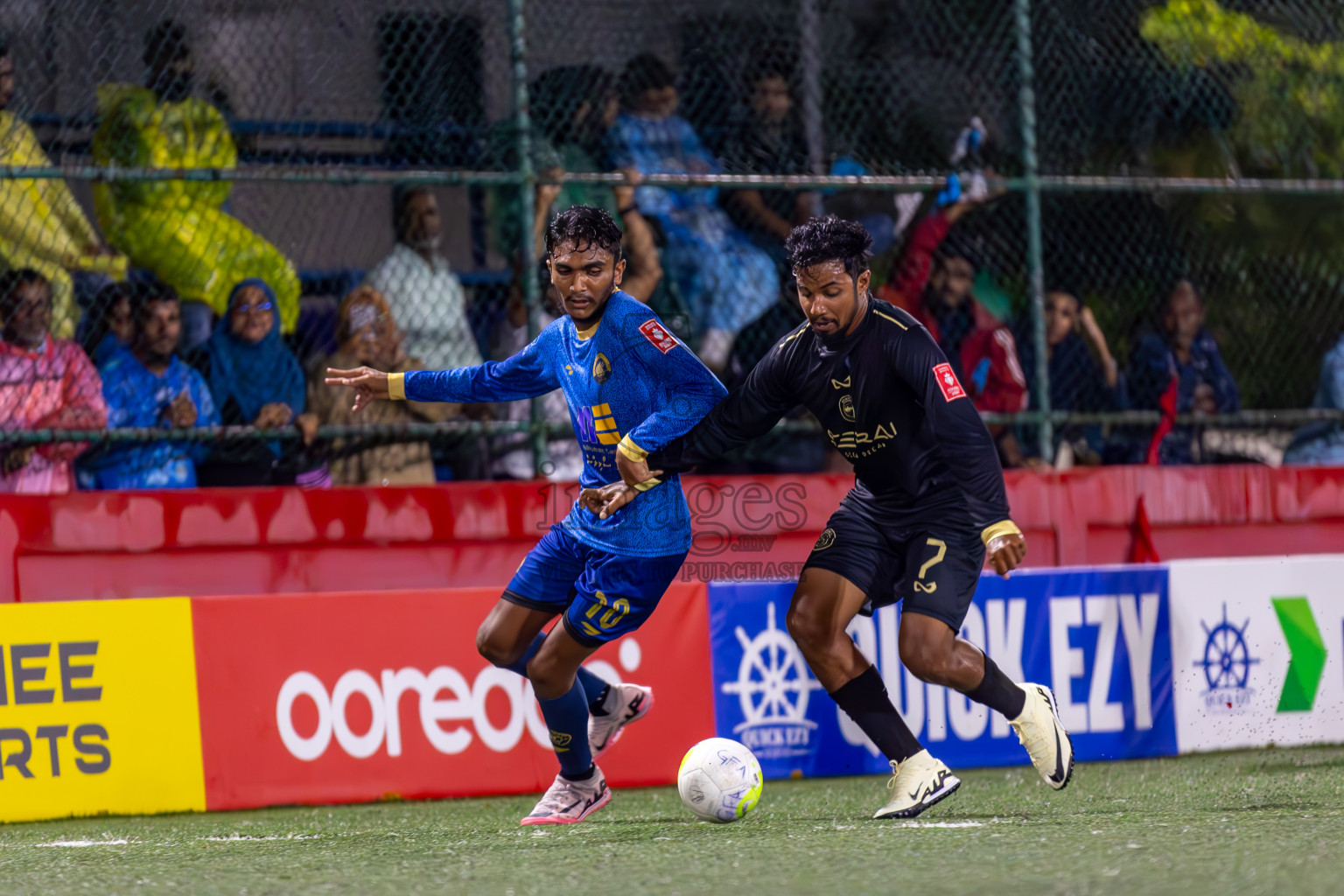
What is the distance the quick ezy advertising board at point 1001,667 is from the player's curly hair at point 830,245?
2.18m

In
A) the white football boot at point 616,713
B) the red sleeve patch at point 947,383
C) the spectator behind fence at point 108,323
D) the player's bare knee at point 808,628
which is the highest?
the spectator behind fence at point 108,323

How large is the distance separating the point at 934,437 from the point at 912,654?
679 mm

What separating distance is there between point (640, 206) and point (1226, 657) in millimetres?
3374

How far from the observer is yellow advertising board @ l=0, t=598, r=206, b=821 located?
19.7 feet

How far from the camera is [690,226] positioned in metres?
7.82

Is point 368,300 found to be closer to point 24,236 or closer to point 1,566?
point 24,236

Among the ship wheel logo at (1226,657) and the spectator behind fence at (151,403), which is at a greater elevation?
the spectator behind fence at (151,403)

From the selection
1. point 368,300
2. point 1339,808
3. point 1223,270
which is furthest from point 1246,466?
point 368,300

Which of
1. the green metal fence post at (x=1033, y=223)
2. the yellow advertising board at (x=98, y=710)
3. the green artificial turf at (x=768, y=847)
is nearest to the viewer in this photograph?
the green artificial turf at (x=768, y=847)

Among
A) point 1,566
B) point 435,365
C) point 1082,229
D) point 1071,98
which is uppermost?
point 1071,98

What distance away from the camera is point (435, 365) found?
289 inches

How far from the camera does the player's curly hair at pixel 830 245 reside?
16.1ft

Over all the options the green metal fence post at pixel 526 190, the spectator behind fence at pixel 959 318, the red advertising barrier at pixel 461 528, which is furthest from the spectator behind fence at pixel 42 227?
the spectator behind fence at pixel 959 318

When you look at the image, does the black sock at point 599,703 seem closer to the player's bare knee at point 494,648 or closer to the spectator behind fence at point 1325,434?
the player's bare knee at point 494,648
